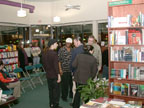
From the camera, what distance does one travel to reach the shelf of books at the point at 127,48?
3.94 meters

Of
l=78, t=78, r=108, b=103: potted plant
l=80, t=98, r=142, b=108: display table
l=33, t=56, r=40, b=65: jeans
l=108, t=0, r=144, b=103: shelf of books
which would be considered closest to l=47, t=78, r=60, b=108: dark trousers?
l=78, t=78, r=108, b=103: potted plant

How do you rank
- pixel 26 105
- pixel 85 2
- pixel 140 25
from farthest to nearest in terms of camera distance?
pixel 85 2, pixel 26 105, pixel 140 25

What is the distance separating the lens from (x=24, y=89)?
6.94m

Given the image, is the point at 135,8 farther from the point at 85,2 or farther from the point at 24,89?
the point at 85,2

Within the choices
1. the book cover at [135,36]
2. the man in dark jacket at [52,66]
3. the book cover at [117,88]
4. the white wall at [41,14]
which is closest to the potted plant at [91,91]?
the book cover at [117,88]

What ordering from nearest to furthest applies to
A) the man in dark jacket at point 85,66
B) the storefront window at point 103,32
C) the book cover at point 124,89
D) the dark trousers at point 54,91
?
the man in dark jacket at point 85,66
the book cover at point 124,89
the dark trousers at point 54,91
the storefront window at point 103,32

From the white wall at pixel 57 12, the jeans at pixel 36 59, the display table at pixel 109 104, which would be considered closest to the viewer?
the display table at pixel 109 104

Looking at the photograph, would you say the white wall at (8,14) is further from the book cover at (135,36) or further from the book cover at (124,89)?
the book cover at (124,89)

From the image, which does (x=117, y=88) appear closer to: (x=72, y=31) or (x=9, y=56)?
(x=9, y=56)

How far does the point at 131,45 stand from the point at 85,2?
659cm

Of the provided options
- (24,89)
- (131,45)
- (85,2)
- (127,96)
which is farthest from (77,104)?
(85,2)

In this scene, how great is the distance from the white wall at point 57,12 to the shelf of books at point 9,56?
67.3 inches

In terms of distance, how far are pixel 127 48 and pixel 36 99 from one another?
322 centimetres

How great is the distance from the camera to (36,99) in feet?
18.4
